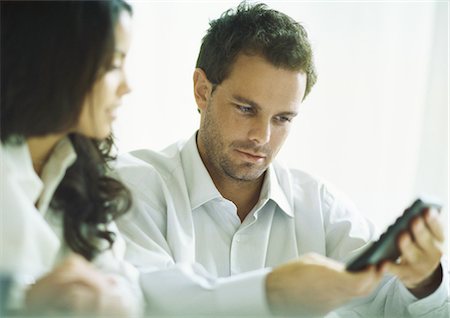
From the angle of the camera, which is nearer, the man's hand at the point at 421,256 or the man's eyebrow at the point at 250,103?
the man's hand at the point at 421,256

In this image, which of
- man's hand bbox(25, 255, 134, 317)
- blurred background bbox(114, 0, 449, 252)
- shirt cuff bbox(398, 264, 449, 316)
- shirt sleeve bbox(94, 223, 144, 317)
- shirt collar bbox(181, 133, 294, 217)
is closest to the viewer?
man's hand bbox(25, 255, 134, 317)

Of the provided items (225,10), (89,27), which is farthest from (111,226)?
(225,10)

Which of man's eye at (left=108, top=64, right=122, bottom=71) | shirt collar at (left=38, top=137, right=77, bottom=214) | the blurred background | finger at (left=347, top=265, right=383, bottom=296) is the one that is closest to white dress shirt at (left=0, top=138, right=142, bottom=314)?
shirt collar at (left=38, top=137, right=77, bottom=214)

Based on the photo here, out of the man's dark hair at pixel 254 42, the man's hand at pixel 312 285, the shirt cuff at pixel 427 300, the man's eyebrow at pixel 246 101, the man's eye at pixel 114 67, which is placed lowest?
the shirt cuff at pixel 427 300

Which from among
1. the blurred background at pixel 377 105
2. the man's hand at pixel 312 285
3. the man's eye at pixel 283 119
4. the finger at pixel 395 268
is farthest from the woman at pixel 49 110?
the blurred background at pixel 377 105

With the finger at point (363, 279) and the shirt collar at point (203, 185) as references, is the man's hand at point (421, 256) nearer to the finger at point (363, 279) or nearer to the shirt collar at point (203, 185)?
the finger at point (363, 279)

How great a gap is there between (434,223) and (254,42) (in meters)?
0.42

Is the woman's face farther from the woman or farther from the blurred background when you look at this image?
the blurred background

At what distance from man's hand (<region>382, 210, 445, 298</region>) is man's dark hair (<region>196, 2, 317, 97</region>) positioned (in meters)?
0.35

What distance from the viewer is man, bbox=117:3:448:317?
904 millimetres

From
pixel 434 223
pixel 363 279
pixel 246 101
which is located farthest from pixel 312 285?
pixel 246 101

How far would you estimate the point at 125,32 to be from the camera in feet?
2.07

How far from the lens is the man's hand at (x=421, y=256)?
71cm

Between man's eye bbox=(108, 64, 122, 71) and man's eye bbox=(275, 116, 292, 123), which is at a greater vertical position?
man's eye bbox=(108, 64, 122, 71)
